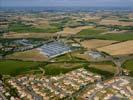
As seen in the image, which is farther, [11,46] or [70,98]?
[11,46]

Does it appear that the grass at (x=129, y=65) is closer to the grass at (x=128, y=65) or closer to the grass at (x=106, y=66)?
the grass at (x=128, y=65)

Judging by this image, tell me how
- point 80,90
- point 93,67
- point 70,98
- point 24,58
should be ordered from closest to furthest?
point 70,98 → point 80,90 → point 93,67 → point 24,58

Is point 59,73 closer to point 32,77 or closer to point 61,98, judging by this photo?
point 32,77

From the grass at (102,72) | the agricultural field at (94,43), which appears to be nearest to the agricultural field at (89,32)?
the agricultural field at (94,43)

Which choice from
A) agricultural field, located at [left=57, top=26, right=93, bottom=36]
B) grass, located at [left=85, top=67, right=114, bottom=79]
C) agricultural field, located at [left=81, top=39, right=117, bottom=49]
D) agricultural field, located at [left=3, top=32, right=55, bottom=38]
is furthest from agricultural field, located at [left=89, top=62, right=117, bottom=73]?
agricultural field, located at [left=57, top=26, right=93, bottom=36]

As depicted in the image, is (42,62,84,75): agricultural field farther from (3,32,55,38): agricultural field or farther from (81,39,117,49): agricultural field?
A: (3,32,55,38): agricultural field

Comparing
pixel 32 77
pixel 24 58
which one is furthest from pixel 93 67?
pixel 24 58

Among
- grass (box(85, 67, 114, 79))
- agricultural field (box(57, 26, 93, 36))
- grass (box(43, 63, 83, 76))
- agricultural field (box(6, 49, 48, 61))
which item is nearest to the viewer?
grass (box(85, 67, 114, 79))
